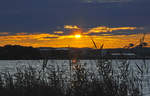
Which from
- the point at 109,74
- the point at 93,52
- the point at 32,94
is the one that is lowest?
the point at 32,94

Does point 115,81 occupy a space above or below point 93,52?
below

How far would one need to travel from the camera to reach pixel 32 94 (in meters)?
8.19

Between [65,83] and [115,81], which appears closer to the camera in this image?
[115,81]

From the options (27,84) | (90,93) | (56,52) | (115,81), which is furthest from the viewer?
(56,52)

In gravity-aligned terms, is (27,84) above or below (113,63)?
below

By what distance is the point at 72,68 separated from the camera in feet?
31.5

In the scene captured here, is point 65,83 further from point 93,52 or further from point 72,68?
point 93,52

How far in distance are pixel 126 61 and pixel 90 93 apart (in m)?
1.50

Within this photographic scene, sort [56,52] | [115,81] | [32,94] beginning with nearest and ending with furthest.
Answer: [32,94] < [115,81] < [56,52]

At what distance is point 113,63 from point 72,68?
1.43 meters

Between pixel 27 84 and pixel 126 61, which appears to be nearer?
pixel 126 61

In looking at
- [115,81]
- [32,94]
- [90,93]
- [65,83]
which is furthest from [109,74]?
[32,94]

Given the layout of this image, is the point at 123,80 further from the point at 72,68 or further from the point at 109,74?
the point at 72,68

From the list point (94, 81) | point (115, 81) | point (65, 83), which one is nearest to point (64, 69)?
point (65, 83)
